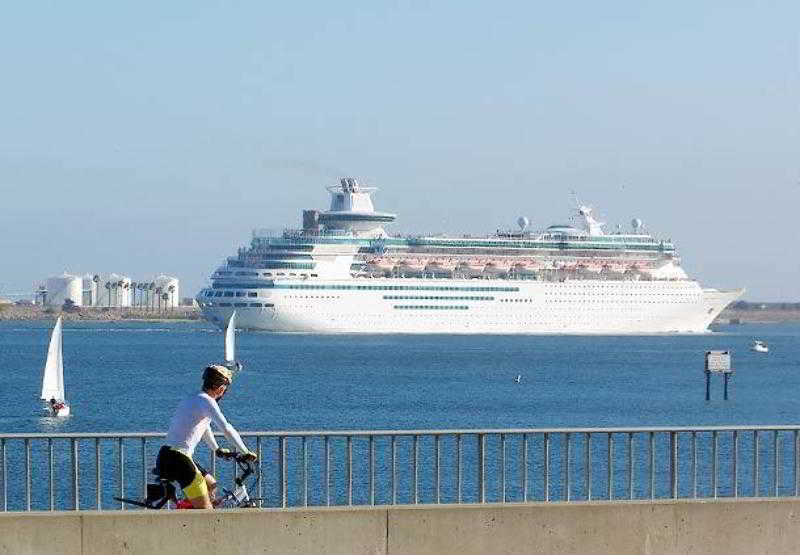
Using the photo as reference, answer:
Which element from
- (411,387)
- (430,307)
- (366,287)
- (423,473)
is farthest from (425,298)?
(423,473)

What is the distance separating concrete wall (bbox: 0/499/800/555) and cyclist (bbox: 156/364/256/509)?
76 cm

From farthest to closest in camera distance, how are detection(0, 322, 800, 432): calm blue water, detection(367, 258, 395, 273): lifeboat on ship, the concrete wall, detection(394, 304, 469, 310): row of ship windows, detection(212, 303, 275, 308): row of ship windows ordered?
detection(367, 258, 395, 273): lifeboat on ship → detection(394, 304, 469, 310): row of ship windows → detection(212, 303, 275, 308): row of ship windows → detection(0, 322, 800, 432): calm blue water → the concrete wall

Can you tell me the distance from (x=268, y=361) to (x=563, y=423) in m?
41.8

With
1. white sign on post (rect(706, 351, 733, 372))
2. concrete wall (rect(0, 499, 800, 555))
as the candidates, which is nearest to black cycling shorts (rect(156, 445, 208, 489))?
concrete wall (rect(0, 499, 800, 555))

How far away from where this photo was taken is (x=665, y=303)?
132 m

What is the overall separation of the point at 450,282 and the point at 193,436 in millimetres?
115995

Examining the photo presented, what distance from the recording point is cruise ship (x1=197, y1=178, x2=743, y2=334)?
123 m

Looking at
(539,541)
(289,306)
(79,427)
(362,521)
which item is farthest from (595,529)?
(289,306)

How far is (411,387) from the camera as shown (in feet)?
214

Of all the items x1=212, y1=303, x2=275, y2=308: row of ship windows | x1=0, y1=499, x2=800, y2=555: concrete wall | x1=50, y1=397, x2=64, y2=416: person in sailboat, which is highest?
x1=0, y1=499, x2=800, y2=555: concrete wall

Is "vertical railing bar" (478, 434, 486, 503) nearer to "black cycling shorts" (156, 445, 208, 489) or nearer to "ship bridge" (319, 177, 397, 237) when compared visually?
"black cycling shorts" (156, 445, 208, 489)

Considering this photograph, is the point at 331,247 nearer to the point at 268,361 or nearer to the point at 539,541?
the point at 268,361

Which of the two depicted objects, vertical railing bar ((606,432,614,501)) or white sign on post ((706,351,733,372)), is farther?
white sign on post ((706,351,733,372))

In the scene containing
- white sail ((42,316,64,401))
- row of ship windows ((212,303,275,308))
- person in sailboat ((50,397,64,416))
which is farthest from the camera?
row of ship windows ((212,303,275,308))
